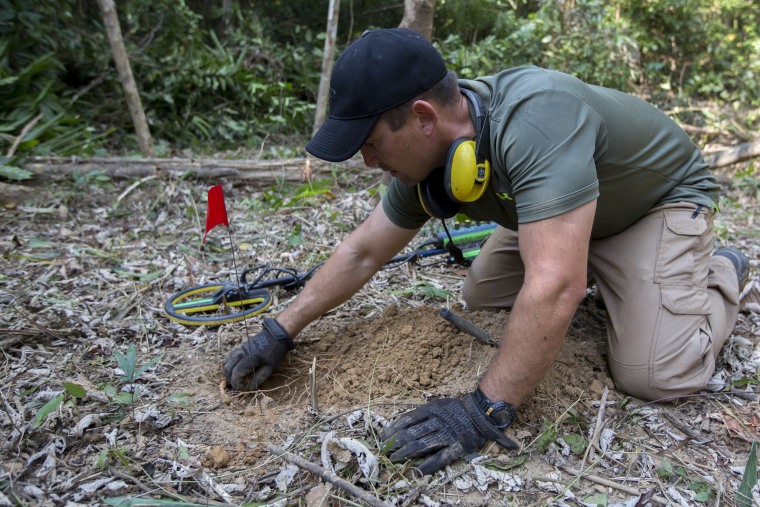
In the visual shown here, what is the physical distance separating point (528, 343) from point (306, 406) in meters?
0.82

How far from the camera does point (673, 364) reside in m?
2.18

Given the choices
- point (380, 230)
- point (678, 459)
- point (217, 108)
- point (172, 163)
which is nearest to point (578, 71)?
point (217, 108)

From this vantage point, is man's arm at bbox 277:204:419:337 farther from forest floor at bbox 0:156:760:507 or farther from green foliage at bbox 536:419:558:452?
green foliage at bbox 536:419:558:452

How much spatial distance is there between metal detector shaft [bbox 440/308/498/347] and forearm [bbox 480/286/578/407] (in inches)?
16.1

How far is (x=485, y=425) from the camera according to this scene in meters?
1.80

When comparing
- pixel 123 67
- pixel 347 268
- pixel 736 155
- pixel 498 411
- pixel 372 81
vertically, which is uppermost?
pixel 372 81

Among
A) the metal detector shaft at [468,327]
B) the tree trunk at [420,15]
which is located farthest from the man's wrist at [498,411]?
the tree trunk at [420,15]

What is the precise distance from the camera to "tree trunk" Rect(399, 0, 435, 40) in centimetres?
380

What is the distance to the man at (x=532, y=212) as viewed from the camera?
1.75 m

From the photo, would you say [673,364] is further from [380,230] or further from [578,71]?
[578,71]

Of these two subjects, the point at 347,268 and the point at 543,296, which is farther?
the point at 347,268

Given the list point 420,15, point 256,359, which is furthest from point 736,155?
point 256,359

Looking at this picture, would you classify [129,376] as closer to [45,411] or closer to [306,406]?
[45,411]

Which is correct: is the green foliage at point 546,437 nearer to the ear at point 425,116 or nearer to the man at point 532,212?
the man at point 532,212
